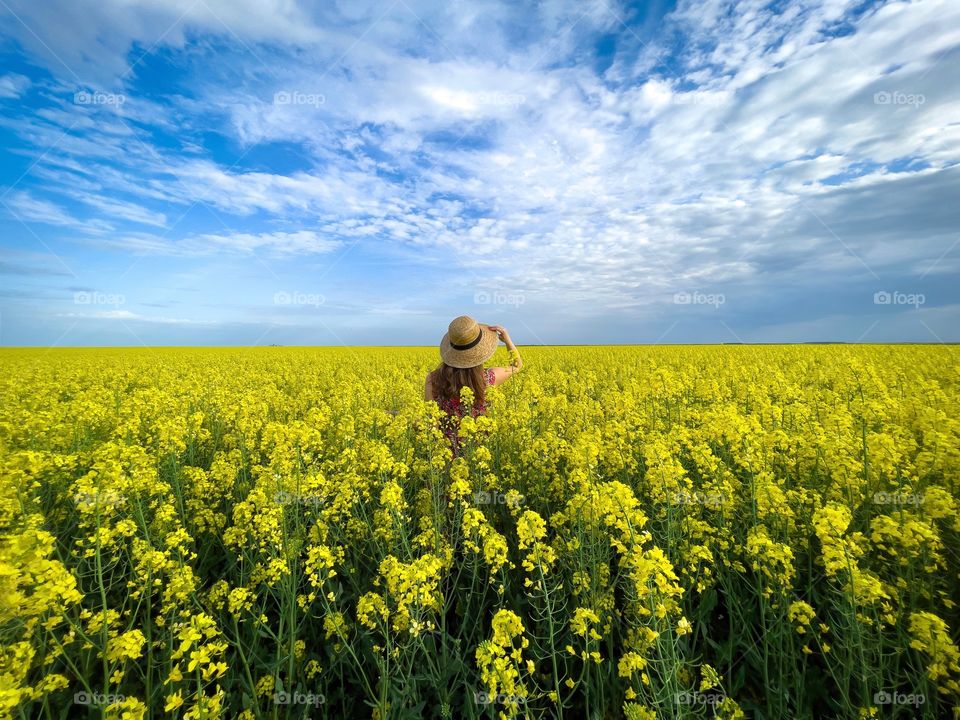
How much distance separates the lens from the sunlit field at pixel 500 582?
222 cm

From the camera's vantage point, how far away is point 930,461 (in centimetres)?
362

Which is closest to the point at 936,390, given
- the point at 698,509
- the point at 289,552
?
the point at 698,509

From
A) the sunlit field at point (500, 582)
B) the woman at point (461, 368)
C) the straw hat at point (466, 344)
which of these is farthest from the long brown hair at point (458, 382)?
the sunlit field at point (500, 582)

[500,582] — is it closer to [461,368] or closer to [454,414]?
[454,414]

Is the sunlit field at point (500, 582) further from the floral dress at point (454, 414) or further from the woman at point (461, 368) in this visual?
the woman at point (461, 368)

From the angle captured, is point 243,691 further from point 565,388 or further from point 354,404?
point 565,388

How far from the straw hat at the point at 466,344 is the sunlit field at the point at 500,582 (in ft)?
2.27

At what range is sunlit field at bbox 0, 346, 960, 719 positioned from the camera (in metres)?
2.22

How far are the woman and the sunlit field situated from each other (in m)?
0.50

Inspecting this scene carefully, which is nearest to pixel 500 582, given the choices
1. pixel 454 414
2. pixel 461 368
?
pixel 454 414

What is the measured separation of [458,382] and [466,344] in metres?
0.55

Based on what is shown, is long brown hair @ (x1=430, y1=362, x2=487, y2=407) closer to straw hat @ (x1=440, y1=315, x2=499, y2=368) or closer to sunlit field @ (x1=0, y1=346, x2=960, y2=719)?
straw hat @ (x1=440, y1=315, x2=499, y2=368)

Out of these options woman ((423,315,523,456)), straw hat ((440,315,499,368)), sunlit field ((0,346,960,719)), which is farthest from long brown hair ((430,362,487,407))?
sunlit field ((0,346,960,719))

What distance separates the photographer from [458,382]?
5.42 m
